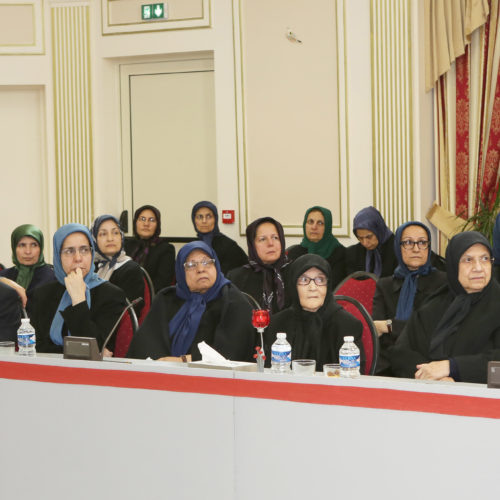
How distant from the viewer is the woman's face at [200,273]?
3451 mm

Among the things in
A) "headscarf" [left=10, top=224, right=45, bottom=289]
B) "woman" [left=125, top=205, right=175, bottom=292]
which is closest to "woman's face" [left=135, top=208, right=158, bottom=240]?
"woman" [left=125, top=205, right=175, bottom=292]

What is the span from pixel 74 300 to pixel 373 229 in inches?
88.7

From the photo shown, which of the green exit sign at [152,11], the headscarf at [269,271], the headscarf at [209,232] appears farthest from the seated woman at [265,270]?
the green exit sign at [152,11]

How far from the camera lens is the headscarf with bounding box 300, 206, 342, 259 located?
563 centimetres

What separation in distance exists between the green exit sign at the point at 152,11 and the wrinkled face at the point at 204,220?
4.96ft

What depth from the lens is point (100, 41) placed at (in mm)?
6633

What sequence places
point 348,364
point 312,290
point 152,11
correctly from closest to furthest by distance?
point 348,364, point 312,290, point 152,11

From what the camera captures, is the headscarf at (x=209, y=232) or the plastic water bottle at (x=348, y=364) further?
the headscarf at (x=209, y=232)

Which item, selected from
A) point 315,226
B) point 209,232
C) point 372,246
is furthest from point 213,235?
point 372,246

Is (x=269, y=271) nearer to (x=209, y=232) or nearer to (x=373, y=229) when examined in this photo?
(x=373, y=229)

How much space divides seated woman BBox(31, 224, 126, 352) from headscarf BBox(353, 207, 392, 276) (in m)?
1.96

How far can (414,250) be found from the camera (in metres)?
4.23

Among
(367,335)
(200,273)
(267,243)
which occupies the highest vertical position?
(267,243)

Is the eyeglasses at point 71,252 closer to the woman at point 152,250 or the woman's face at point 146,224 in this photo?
the woman at point 152,250
